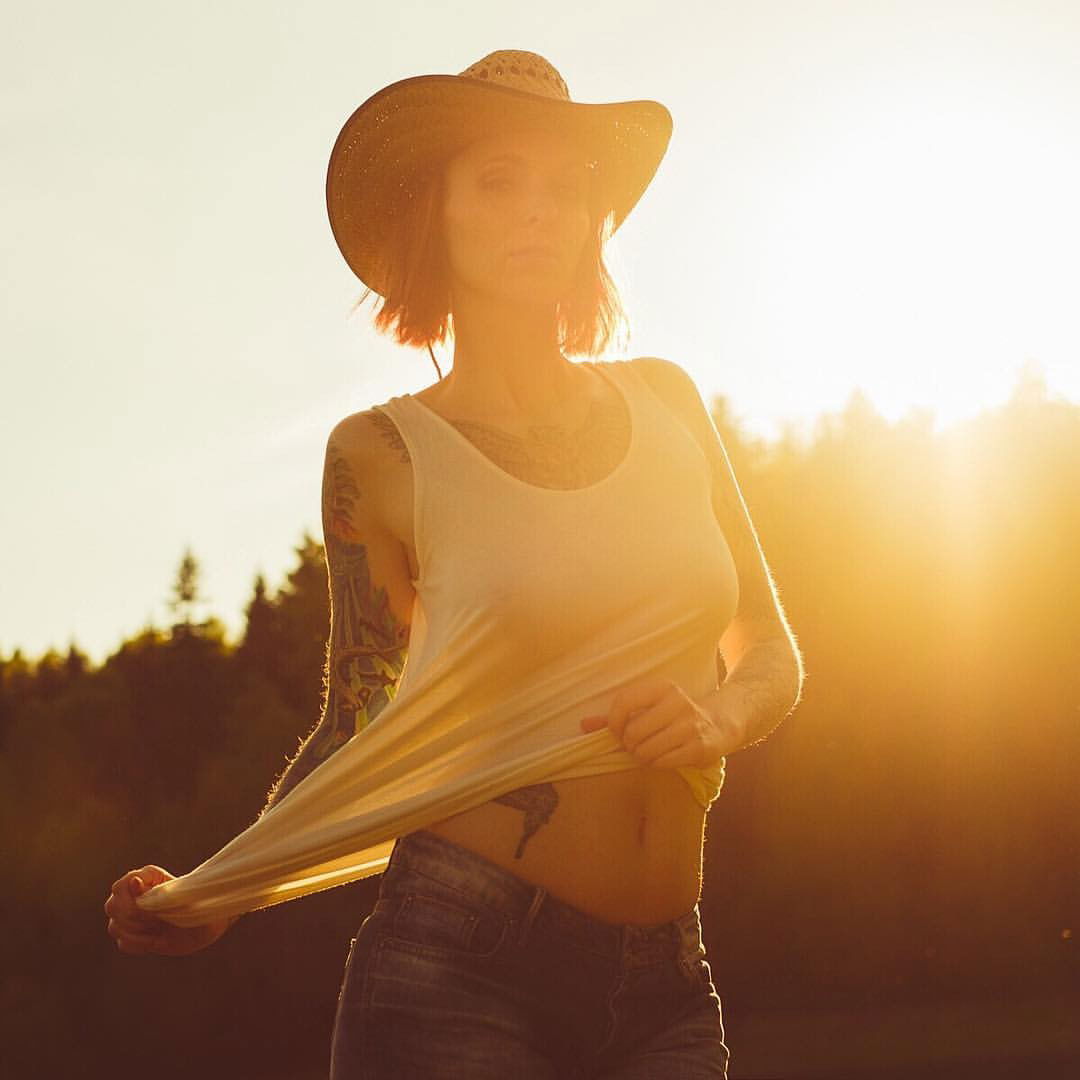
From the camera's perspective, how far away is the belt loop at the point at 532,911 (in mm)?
2668

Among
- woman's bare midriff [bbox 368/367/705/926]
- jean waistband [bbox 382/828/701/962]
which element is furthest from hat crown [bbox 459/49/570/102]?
jean waistband [bbox 382/828/701/962]

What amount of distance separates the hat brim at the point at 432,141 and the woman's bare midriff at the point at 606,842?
1415 mm

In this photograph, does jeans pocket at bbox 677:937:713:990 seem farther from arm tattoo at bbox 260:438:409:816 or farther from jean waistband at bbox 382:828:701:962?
arm tattoo at bbox 260:438:409:816

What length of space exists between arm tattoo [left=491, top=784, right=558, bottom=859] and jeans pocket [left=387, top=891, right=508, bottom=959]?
0.58 feet

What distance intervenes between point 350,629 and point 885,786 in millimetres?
19682

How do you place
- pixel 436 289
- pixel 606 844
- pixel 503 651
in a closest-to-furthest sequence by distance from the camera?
pixel 606 844 < pixel 503 651 < pixel 436 289

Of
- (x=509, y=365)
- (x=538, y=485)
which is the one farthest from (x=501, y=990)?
(x=509, y=365)

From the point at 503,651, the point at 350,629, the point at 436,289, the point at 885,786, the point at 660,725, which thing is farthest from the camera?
the point at 885,786

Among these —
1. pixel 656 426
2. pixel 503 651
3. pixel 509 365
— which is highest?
pixel 509 365

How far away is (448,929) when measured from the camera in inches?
105

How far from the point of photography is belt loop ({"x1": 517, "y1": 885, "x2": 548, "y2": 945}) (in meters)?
2.67

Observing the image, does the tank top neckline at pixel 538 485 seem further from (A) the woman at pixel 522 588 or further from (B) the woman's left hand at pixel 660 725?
(B) the woman's left hand at pixel 660 725

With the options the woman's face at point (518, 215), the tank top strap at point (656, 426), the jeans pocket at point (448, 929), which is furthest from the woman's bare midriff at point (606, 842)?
the woman's face at point (518, 215)

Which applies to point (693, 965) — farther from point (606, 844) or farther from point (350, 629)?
point (350, 629)
